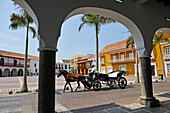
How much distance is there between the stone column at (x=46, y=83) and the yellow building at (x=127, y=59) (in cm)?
2098

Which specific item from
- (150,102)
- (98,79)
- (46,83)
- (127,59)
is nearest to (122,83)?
(98,79)


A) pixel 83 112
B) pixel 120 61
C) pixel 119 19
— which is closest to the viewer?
pixel 83 112

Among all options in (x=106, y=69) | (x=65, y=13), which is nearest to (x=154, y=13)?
(x=65, y=13)

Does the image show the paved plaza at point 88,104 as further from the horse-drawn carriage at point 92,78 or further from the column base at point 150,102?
the horse-drawn carriage at point 92,78

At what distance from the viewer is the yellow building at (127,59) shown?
19.6 metres

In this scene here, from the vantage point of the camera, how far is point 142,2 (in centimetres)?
412

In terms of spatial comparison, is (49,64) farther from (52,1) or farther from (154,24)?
(154,24)

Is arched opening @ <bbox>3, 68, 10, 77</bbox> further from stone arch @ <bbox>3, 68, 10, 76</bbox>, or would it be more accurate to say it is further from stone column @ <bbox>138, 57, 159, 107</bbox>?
stone column @ <bbox>138, 57, 159, 107</bbox>

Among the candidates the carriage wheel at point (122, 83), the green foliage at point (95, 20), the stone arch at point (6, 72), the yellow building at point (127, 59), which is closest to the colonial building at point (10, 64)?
the stone arch at point (6, 72)

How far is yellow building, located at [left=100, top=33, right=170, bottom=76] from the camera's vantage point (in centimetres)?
1961

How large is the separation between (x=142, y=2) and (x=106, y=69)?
84.4ft

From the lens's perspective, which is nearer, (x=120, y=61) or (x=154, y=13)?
(x=154, y=13)

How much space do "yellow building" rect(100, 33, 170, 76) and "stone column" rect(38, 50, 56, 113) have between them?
826 inches

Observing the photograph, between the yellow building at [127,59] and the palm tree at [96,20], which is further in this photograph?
the yellow building at [127,59]
